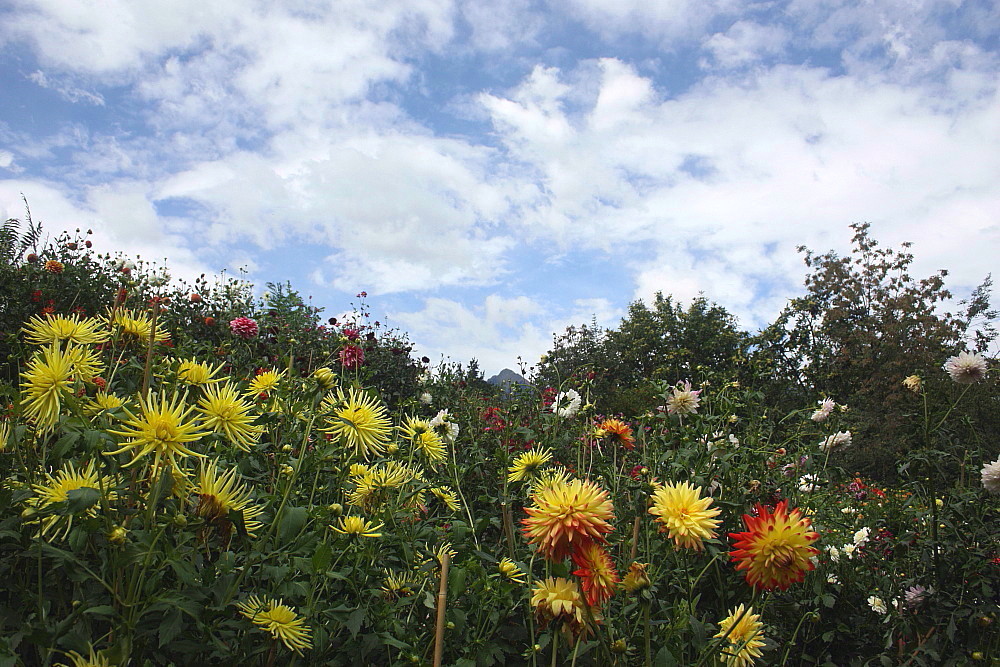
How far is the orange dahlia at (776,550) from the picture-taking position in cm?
100

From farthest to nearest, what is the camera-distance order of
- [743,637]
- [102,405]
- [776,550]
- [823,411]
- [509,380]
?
1. [509,380]
2. [823,411]
3. [102,405]
4. [743,637]
5. [776,550]

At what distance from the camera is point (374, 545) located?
133cm

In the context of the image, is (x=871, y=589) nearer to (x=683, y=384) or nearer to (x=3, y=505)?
(x=683, y=384)

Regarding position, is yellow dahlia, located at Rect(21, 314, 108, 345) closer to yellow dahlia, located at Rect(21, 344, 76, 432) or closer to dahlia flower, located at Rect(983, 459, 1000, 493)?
yellow dahlia, located at Rect(21, 344, 76, 432)

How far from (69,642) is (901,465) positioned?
2.30 m

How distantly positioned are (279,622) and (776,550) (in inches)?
33.9

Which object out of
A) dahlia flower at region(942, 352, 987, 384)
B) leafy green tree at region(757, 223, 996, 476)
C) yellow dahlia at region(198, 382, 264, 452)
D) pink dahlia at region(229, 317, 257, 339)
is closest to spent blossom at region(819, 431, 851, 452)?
dahlia flower at region(942, 352, 987, 384)

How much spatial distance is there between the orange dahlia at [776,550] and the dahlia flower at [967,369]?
6.13 feet

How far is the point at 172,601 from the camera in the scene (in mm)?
971

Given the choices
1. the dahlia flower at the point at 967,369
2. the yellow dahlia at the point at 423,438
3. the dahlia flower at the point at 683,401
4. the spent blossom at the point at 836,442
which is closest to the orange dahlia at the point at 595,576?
the yellow dahlia at the point at 423,438

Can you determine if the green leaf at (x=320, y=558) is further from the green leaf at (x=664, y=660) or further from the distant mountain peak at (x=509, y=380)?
the distant mountain peak at (x=509, y=380)

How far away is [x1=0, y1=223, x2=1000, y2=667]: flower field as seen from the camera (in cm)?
99

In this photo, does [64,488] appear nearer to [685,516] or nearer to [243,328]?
[685,516]

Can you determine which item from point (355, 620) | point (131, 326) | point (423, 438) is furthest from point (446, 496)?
point (131, 326)
